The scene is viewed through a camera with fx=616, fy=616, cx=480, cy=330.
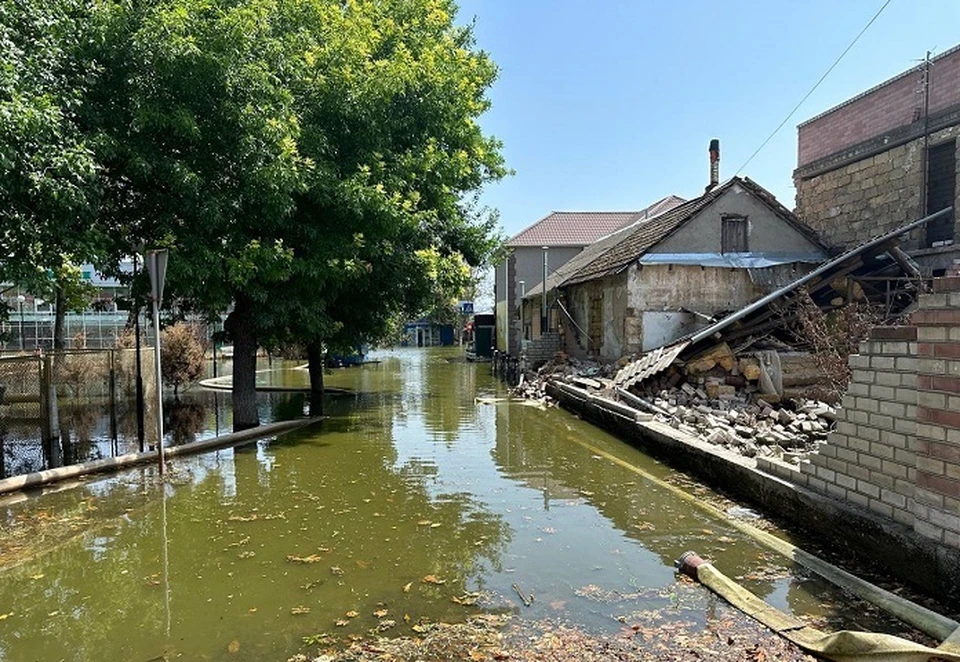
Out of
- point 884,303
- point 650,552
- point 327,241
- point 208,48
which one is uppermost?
point 208,48

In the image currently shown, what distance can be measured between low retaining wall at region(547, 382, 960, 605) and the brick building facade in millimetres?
8913

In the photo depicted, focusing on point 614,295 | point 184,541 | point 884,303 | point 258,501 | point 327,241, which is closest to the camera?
point 184,541

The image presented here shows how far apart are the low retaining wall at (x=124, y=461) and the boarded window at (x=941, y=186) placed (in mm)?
15313

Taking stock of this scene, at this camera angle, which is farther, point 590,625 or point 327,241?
point 327,241

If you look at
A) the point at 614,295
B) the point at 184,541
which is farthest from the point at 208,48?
the point at 614,295

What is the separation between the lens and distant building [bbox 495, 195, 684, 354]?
35.3 meters

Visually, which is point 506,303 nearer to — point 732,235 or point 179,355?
point 732,235

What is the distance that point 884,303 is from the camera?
585 inches

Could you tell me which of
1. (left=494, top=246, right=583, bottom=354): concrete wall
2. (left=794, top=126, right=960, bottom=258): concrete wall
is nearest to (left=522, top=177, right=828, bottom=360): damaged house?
(left=794, top=126, right=960, bottom=258): concrete wall

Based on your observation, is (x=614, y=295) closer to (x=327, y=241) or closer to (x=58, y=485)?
(x=327, y=241)

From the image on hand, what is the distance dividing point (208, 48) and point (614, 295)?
1347 cm

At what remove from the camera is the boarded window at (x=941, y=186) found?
13508 millimetres

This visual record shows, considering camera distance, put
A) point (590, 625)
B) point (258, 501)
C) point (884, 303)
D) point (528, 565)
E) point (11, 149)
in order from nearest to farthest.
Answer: point (590, 625) < point (528, 565) < point (11, 149) < point (258, 501) < point (884, 303)

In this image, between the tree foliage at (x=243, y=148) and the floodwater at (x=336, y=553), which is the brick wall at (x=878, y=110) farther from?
the floodwater at (x=336, y=553)
